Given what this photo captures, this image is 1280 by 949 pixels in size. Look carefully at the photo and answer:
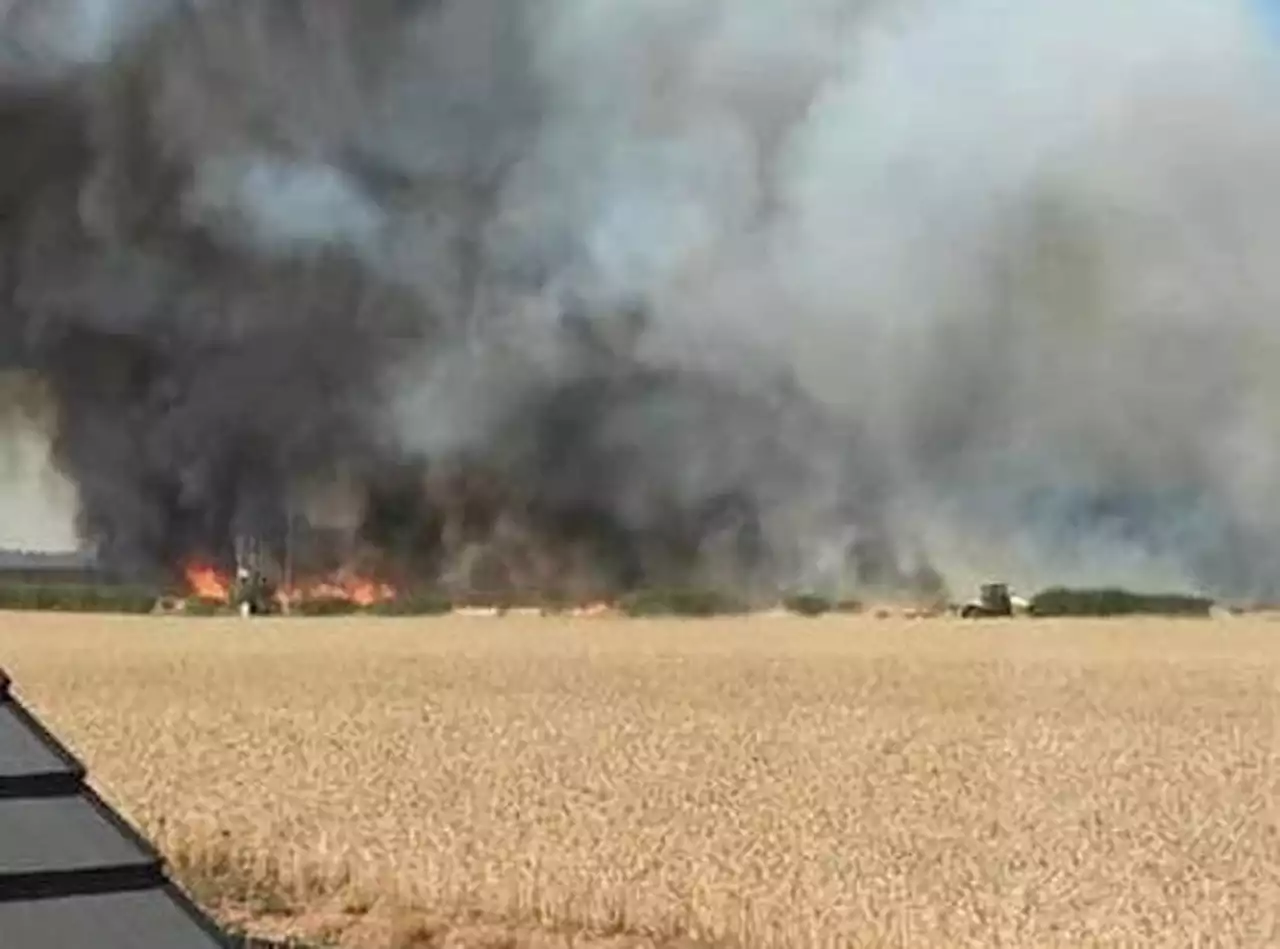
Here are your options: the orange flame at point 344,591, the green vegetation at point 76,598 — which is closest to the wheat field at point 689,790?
the orange flame at point 344,591

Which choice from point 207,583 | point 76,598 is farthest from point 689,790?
point 76,598

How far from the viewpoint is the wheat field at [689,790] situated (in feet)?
46.5

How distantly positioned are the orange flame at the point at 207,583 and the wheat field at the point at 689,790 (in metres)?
1.57

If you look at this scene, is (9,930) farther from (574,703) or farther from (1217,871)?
(574,703)

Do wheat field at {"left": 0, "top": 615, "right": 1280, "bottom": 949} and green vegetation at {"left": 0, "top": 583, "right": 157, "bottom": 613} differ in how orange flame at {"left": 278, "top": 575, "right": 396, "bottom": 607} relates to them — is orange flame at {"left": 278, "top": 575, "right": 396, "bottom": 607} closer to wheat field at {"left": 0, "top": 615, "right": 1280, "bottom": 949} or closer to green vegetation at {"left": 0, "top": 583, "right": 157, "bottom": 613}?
wheat field at {"left": 0, "top": 615, "right": 1280, "bottom": 949}

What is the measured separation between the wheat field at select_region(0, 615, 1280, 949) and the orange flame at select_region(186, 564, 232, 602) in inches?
61.7

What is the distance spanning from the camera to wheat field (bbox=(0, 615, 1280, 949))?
14180 millimetres

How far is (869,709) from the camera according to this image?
3728 cm

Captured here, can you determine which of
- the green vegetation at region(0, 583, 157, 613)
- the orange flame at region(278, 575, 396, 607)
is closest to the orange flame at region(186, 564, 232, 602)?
the orange flame at region(278, 575, 396, 607)

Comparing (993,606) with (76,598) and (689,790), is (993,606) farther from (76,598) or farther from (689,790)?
(689,790)

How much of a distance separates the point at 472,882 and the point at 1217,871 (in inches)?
253

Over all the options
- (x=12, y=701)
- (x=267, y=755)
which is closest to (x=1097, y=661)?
(x=267, y=755)

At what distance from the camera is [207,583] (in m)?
50.4

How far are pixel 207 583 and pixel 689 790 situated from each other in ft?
94.2
